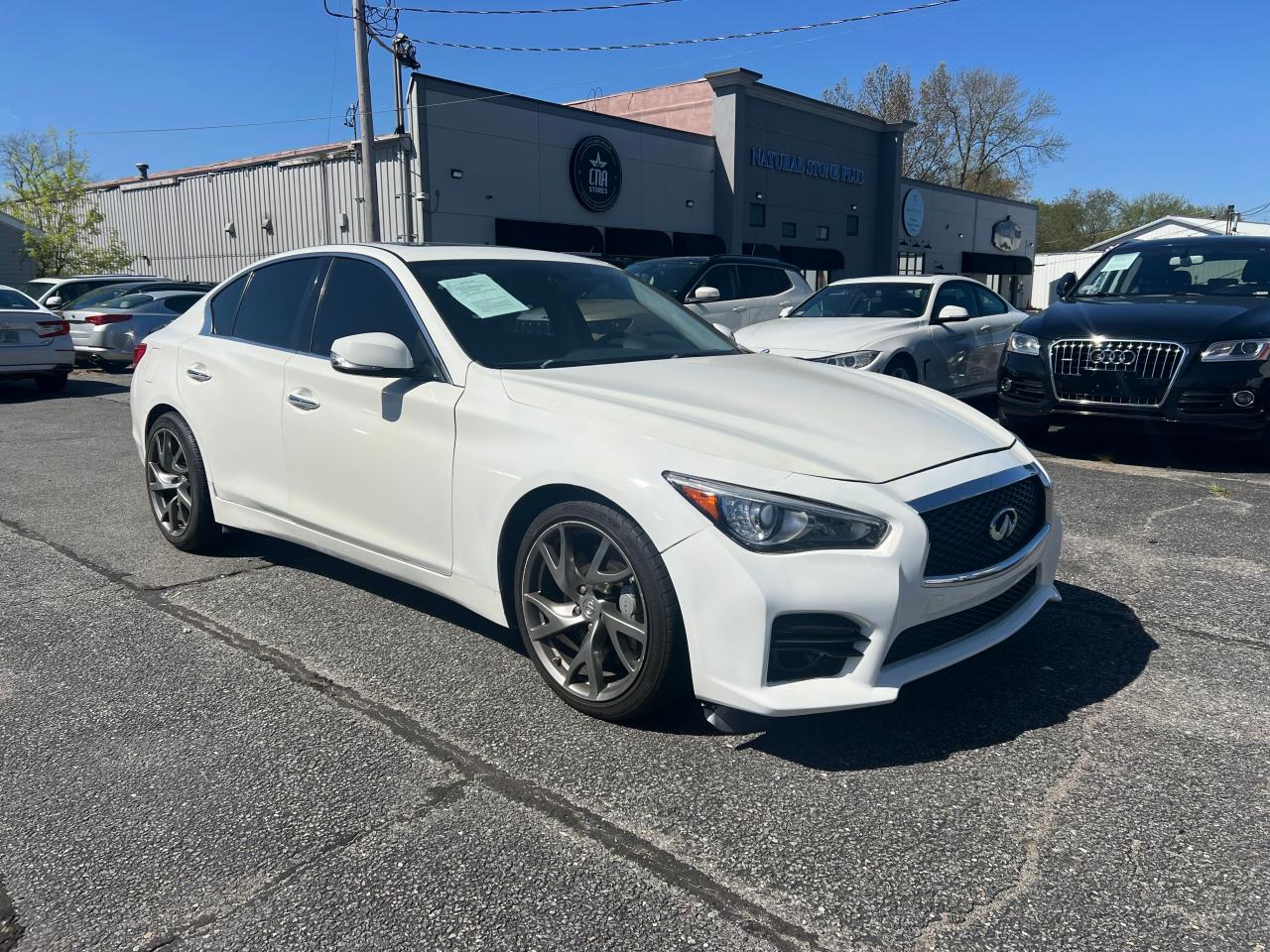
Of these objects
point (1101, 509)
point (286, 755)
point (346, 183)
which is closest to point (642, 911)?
point (286, 755)

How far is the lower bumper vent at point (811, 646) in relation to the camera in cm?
278

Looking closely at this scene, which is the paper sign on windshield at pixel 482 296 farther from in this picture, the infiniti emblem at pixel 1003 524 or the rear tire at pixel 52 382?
the rear tire at pixel 52 382

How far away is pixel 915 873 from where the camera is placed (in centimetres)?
241

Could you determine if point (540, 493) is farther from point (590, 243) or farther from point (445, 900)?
point (590, 243)

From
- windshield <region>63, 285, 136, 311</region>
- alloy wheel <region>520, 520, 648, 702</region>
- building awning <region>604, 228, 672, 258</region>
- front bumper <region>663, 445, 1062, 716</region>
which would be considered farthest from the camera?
building awning <region>604, 228, 672, 258</region>

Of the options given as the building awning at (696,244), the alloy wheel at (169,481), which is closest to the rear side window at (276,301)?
the alloy wheel at (169,481)

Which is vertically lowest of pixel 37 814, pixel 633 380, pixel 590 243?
pixel 37 814

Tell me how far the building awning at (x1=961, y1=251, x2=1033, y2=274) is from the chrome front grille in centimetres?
3684

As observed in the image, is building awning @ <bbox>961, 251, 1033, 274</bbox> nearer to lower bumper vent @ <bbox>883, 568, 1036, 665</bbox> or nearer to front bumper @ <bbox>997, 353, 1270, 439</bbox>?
front bumper @ <bbox>997, 353, 1270, 439</bbox>

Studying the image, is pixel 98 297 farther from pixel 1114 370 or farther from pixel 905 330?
pixel 1114 370

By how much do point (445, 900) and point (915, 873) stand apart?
1.13m

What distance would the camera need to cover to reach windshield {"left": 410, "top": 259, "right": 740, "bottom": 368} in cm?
381

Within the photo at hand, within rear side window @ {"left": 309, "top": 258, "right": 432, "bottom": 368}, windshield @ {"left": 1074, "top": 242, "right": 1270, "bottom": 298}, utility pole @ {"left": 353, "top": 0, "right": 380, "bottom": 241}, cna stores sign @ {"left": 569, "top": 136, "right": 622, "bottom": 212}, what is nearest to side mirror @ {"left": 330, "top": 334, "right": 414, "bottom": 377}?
rear side window @ {"left": 309, "top": 258, "right": 432, "bottom": 368}

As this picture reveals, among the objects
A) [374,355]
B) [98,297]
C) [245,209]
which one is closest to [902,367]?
[374,355]
